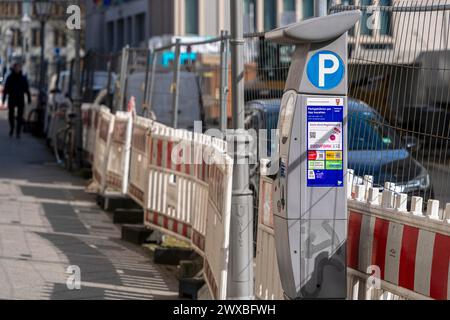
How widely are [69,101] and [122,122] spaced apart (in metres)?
9.14

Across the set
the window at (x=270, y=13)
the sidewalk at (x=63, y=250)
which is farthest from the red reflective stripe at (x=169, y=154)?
the window at (x=270, y=13)

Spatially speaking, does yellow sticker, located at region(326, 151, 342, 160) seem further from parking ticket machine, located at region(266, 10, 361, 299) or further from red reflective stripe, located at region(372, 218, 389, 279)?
red reflective stripe, located at region(372, 218, 389, 279)

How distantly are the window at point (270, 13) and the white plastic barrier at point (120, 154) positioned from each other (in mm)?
40726

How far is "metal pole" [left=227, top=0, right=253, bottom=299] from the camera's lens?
8508 millimetres

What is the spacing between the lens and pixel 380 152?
28.0ft

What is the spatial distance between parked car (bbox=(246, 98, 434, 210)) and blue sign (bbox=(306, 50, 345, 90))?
872 mm

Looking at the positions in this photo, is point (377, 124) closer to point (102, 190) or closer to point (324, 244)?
point (324, 244)

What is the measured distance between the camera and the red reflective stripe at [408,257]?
637cm

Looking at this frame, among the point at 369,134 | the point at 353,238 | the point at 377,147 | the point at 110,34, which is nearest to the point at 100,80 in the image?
the point at 369,134

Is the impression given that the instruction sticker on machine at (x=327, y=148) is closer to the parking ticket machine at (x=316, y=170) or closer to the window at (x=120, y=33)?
the parking ticket machine at (x=316, y=170)

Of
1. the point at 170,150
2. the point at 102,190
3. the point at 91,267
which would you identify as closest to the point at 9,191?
the point at 102,190

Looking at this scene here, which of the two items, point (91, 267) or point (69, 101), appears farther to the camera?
point (69, 101)

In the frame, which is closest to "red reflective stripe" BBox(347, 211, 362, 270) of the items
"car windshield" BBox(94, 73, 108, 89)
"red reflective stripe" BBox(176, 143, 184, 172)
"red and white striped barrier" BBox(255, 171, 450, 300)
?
"red and white striped barrier" BBox(255, 171, 450, 300)
